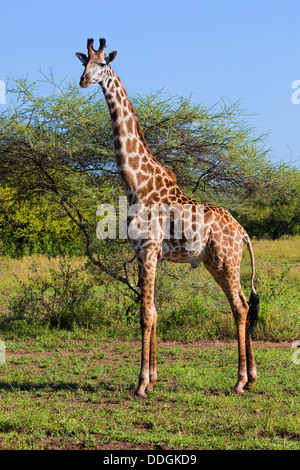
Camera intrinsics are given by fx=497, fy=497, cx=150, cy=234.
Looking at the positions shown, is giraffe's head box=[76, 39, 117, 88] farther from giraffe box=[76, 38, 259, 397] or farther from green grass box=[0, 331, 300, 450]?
green grass box=[0, 331, 300, 450]

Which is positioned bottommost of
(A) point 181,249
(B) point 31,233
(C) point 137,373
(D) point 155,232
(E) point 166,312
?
(C) point 137,373

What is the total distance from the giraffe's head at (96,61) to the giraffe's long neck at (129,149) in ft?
0.50

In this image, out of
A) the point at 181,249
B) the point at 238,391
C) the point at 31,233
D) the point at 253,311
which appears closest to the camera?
the point at 238,391

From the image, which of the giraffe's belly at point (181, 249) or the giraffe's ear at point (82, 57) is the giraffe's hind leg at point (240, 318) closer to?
the giraffe's belly at point (181, 249)

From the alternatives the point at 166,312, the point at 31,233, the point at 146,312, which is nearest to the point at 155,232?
the point at 146,312

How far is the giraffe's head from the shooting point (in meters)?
5.79

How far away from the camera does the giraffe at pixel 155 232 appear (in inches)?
237

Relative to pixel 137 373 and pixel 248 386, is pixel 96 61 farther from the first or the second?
pixel 248 386

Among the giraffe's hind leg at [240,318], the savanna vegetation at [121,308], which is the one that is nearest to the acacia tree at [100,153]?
the savanna vegetation at [121,308]

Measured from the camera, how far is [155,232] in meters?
6.11

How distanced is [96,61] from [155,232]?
7.05ft

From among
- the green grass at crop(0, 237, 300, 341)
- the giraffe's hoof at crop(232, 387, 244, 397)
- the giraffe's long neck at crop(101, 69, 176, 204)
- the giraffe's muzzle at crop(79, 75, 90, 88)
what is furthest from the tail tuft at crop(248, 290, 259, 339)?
the giraffe's muzzle at crop(79, 75, 90, 88)

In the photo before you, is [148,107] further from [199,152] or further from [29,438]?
[29,438]

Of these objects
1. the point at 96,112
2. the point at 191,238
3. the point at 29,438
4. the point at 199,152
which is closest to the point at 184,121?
the point at 199,152
